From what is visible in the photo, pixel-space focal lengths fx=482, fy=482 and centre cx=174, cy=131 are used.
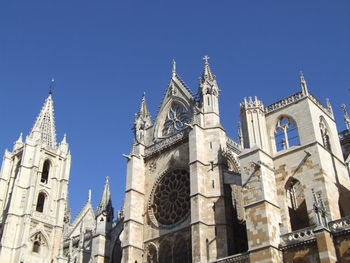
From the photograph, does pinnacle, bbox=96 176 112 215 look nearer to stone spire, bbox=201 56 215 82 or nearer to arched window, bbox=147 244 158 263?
arched window, bbox=147 244 158 263

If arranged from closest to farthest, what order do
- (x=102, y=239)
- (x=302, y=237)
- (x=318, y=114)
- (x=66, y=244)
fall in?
(x=302, y=237)
(x=318, y=114)
(x=102, y=239)
(x=66, y=244)

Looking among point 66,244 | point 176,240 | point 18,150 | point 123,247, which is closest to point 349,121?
point 176,240

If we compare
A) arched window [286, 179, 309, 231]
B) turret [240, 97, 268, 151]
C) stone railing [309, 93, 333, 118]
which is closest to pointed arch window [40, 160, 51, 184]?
turret [240, 97, 268, 151]

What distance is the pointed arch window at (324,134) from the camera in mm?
23328

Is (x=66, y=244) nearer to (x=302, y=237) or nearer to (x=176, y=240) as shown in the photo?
(x=176, y=240)

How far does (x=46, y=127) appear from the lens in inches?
1767

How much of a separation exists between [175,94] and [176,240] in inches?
393

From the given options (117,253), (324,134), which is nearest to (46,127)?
(117,253)

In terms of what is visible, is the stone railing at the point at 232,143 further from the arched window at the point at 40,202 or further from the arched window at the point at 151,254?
the arched window at the point at 40,202

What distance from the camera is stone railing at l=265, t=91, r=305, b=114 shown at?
23656mm

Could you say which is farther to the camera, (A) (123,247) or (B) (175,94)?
(B) (175,94)

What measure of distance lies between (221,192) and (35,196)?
19519mm

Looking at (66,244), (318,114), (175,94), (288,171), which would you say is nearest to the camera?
(288,171)

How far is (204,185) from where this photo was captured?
24875 millimetres
